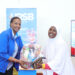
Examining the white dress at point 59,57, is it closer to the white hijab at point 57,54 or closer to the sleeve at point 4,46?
the white hijab at point 57,54

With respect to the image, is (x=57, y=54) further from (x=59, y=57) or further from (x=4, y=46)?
(x=4, y=46)

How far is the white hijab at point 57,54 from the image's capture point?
6.76 feet

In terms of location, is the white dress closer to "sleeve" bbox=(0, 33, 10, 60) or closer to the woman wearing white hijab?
the woman wearing white hijab

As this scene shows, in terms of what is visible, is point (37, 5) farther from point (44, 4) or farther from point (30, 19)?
point (30, 19)

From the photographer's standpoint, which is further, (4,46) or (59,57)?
(59,57)

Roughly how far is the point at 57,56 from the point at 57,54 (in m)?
0.03

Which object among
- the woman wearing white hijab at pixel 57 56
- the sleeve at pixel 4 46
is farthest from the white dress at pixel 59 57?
the sleeve at pixel 4 46

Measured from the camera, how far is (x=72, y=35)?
9.40ft

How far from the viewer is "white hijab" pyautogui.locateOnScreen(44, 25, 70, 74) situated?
2.06 m

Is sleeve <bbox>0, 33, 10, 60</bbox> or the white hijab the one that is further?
the white hijab

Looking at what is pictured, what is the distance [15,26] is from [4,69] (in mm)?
550

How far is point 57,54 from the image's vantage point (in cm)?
207

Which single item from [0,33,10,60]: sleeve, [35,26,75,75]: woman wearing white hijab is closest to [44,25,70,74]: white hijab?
[35,26,75,75]: woman wearing white hijab

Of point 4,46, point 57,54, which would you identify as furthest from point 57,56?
point 4,46
